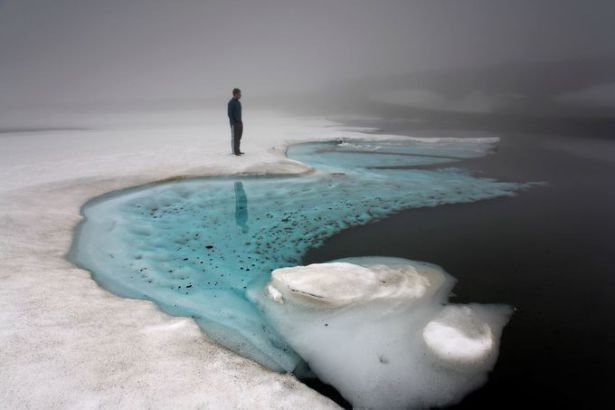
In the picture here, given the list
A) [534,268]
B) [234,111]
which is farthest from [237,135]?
[534,268]

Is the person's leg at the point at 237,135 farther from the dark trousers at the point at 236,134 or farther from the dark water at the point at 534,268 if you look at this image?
the dark water at the point at 534,268

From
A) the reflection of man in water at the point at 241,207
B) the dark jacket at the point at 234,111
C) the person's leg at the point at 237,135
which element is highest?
the dark jacket at the point at 234,111

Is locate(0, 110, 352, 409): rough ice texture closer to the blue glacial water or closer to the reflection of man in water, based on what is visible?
the blue glacial water

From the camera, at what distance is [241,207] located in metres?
8.24

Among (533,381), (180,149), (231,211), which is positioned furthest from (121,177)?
(533,381)

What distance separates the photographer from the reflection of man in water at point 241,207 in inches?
288

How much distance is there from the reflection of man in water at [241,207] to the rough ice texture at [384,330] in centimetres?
258

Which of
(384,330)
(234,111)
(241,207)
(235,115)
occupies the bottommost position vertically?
(384,330)

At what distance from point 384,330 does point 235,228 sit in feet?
12.4

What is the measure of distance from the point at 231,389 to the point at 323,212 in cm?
510

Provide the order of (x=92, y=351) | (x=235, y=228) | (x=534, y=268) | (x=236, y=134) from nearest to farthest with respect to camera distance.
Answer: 1. (x=92, y=351)
2. (x=534, y=268)
3. (x=235, y=228)
4. (x=236, y=134)

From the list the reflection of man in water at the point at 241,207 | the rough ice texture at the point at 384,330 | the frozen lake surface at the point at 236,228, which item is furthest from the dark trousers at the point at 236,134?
the rough ice texture at the point at 384,330

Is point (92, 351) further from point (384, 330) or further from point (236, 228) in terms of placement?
point (236, 228)

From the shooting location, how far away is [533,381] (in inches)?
134
